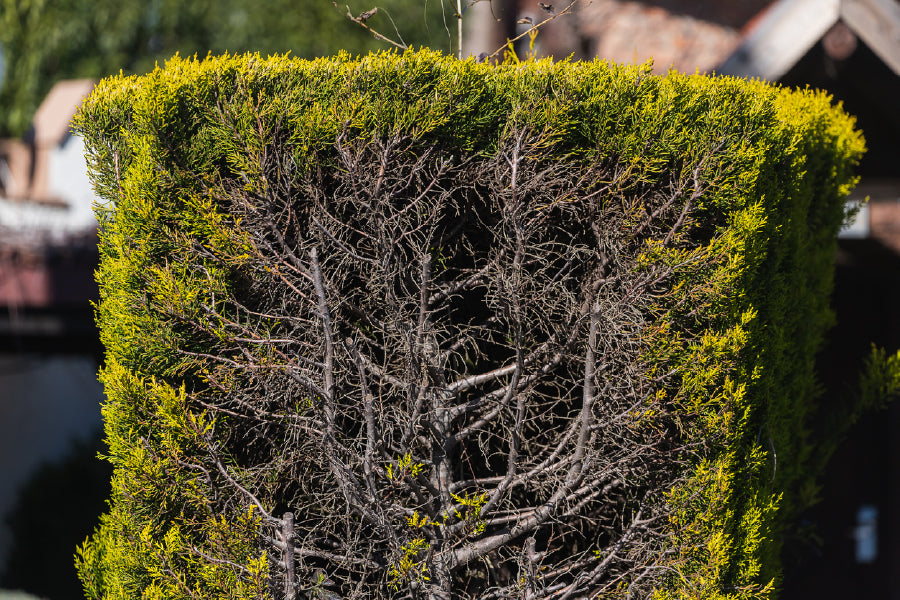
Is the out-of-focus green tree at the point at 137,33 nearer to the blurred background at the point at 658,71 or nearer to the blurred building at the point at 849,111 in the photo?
the blurred background at the point at 658,71

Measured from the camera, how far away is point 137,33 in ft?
76.2

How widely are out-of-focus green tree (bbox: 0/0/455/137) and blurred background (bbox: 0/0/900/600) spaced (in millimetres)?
1874

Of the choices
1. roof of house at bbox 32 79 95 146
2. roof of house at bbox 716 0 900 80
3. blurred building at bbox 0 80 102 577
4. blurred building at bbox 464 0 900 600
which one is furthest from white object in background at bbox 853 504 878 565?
roof of house at bbox 32 79 95 146

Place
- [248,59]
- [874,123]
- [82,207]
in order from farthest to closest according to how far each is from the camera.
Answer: [82,207]
[874,123]
[248,59]

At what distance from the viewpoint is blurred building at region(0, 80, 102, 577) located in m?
7.30

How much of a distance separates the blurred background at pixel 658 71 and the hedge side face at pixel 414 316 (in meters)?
0.50

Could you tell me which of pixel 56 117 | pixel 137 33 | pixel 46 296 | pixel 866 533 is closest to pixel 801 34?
pixel 866 533

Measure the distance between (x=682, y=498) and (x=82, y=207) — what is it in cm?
841

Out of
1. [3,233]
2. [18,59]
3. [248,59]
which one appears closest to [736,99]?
[248,59]

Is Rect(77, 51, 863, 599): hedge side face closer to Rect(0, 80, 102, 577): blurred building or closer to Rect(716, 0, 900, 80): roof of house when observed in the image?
Rect(0, 80, 102, 577): blurred building

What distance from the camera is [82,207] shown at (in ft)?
32.3

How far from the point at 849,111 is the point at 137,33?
2129 cm

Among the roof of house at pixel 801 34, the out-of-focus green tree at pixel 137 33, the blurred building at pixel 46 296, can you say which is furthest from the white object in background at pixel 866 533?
the out-of-focus green tree at pixel 137 33

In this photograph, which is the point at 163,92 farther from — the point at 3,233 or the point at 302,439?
the point at 3,233
